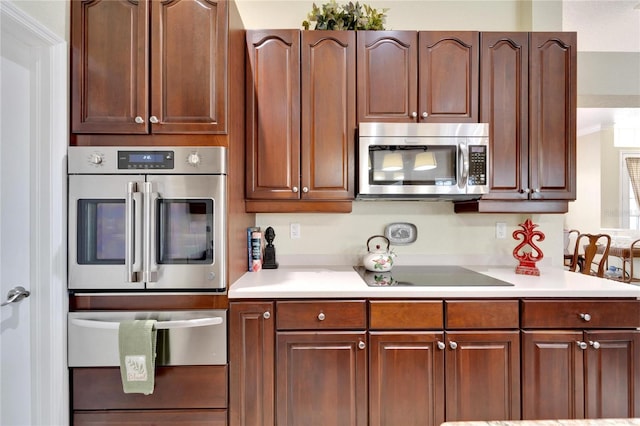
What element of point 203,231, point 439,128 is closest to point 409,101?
point 439,128

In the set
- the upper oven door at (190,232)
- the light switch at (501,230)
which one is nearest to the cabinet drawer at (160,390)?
the upper oven door at (190,232)

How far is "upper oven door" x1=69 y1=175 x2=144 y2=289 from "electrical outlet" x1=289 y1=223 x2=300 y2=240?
1.01 meters

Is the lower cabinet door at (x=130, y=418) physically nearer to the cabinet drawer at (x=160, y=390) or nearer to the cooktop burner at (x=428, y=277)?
the cabinet drawer at (x=160, y=390)

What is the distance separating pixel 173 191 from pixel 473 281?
5.36ft

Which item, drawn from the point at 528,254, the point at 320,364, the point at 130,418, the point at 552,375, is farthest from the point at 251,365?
the point at 528,254

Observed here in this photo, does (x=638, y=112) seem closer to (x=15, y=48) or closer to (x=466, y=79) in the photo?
(x=466, y=79)

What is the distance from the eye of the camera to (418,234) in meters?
2.30

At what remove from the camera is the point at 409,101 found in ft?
6.36

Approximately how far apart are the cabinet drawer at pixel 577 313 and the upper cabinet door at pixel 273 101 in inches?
59.7

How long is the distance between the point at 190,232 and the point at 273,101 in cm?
91

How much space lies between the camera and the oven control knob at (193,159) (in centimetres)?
154

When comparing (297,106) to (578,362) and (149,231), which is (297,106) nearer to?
(149,231)

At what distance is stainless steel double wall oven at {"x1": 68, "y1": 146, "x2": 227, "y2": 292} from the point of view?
4.99 feet

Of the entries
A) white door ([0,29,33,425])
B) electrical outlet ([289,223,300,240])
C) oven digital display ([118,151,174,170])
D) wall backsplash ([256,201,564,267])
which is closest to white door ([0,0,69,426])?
white door ([0,29,33,425])
